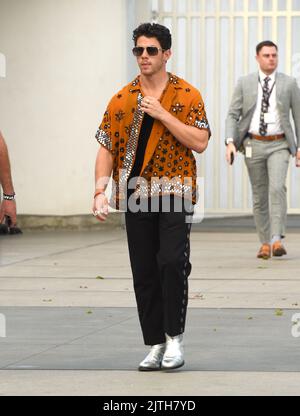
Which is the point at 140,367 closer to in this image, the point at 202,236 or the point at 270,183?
the point at 270,183

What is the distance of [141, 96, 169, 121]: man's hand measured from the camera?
7.32 m

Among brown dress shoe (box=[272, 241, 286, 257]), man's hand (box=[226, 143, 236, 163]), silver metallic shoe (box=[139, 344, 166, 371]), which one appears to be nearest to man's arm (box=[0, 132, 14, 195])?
silver metallic shoe (box=[139, 344, 166, 371])

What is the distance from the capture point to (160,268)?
741 centimetres

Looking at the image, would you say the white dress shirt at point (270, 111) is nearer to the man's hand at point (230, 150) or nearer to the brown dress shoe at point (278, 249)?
the man's hand at point (230, 150)

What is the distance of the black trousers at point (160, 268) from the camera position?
7.40 m

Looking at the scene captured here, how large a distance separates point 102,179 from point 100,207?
0.18 meters

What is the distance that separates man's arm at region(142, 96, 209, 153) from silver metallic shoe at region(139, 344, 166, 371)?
1.06 m

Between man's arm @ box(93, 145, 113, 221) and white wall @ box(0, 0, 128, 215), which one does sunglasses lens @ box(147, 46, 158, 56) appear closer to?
man's arm @ box(93, 145, 113, 221)

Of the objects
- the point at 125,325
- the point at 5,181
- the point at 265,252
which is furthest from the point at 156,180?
the point at 265,252

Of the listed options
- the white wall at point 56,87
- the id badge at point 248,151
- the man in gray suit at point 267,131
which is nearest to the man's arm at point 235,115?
the man in gray suit at point 267,131

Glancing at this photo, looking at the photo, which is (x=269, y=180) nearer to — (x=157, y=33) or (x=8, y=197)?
(x=157, y=33)

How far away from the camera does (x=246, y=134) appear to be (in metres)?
12.9

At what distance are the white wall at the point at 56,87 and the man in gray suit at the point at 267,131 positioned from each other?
3519 mm
